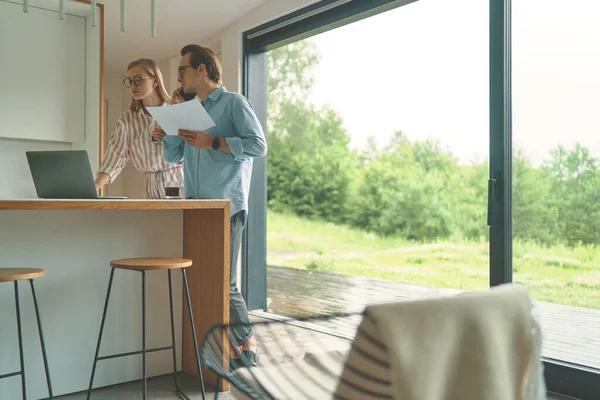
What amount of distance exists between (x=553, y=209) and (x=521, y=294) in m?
2.00

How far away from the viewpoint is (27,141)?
445 cm

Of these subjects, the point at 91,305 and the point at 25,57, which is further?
the point at 25,57

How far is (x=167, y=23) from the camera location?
5.29 metres

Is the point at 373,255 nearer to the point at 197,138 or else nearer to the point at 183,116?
the point at 197,138

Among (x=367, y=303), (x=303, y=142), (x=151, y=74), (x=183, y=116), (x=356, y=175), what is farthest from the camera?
(x=303, y=142)

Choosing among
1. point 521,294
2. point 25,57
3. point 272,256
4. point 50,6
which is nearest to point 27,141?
point 25,57

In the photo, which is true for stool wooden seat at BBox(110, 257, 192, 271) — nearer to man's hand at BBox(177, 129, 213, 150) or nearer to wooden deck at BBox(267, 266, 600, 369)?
man's hand at BBox(177, 129, 213, 150)

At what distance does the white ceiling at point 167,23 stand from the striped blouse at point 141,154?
1564 millimetres

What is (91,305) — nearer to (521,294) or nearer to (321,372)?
(321,372)

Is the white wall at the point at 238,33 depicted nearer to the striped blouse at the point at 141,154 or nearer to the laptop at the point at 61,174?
the striped blouse at the point at 141,154

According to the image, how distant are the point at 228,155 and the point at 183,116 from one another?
37 cm

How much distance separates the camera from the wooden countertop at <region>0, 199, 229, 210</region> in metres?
2.29

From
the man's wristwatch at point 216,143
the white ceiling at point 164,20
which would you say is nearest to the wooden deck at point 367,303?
the man's wristwatch at point 216,143

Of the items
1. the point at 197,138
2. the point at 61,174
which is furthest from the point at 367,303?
the point at 61,174
